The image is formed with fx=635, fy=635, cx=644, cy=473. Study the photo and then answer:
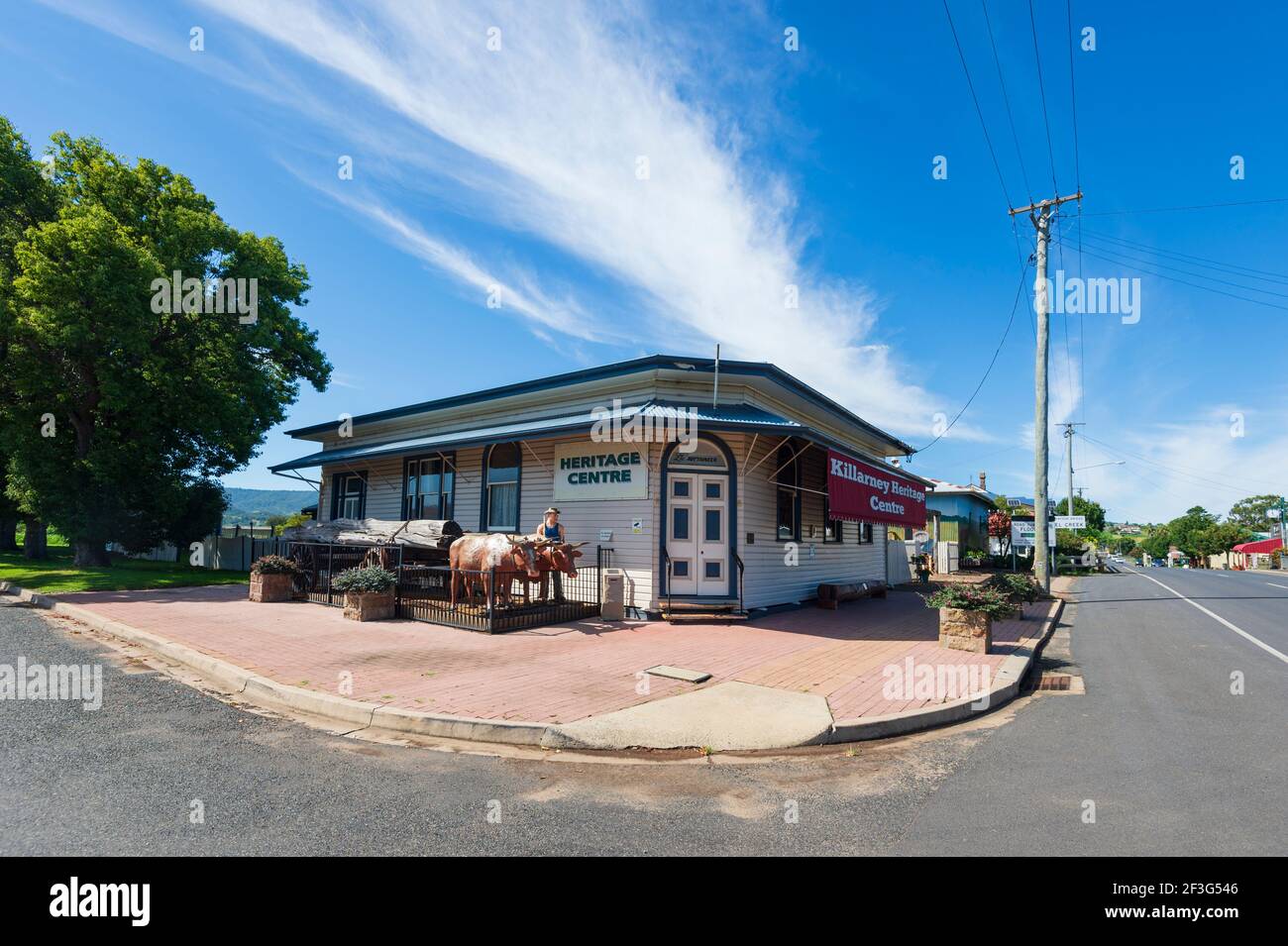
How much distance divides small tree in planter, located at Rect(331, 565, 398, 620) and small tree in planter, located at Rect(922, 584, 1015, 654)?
31.9 ft

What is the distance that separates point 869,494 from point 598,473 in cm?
663

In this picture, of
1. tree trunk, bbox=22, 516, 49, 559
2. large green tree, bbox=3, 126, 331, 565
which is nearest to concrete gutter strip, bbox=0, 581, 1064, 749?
large green tree, bbox=3, 126, 331, 565

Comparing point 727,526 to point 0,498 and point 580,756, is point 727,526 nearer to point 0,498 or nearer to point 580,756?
point 580,756

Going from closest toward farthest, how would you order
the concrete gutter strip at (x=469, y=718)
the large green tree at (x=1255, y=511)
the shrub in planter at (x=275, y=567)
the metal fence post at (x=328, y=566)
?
the concrete gutter strip at (x=469, y=718)
the metal fence post at (x=328, y=566)
the shrub in planter at (x=275, y=567)
the large green tree at (x=1255, y=511)

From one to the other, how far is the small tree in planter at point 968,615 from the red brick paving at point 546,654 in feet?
0.84

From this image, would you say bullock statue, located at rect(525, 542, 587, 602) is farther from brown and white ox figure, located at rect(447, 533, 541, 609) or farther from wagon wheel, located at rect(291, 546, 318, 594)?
Answer: wagon wheel, located at rect(291, 546, 318, 594)

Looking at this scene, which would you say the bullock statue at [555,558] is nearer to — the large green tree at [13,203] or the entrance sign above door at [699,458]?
the entrance sign above door at [699,458]

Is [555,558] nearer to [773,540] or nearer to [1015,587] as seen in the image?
[773,540]

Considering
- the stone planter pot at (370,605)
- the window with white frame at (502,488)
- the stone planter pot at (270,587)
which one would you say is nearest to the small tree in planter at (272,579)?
the stone planter pot at (270,587)

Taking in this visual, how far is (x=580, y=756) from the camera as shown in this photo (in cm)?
539

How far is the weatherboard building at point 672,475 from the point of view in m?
13.2
